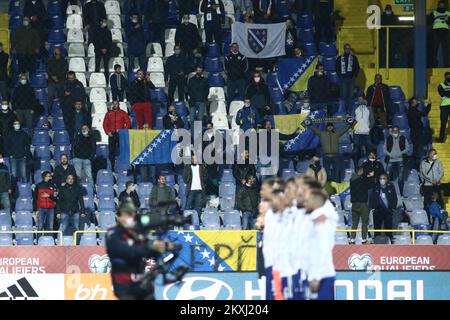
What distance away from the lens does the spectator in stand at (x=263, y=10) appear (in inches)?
1041

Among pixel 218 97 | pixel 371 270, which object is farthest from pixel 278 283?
pixel 218 97

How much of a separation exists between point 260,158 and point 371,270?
11.9 feet

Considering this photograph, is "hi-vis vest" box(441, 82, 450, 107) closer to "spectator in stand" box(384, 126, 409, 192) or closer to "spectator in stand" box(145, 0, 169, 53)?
"spectator in stand" box(384, 126, 409, 192)

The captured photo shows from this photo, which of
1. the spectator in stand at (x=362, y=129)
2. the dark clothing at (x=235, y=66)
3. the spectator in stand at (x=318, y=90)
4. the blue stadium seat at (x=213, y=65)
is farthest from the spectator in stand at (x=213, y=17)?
the spectator in stand at (x=362, y=129)

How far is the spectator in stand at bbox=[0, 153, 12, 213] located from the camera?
2350 cm

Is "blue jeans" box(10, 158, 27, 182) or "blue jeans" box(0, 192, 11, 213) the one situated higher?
"blue jeans" box(10, 158, 27, 182)

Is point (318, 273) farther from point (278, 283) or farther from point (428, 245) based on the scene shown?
point (428, 245)

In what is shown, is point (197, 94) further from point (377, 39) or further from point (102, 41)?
point (377, 39)

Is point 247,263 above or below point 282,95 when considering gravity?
below

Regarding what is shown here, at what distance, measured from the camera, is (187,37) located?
2589 centimetres

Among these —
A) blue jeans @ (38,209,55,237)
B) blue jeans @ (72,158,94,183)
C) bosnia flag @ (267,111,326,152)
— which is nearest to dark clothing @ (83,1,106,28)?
blue jeans @ (72,158,94,183)

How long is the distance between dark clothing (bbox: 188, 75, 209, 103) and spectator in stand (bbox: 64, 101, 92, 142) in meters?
1.89

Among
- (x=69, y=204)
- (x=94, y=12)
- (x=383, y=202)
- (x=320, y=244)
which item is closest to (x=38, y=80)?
(x=94, y=12)

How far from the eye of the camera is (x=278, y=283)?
16.2 metres
